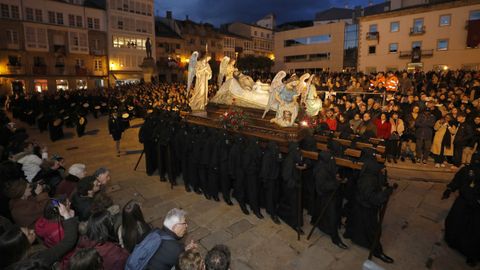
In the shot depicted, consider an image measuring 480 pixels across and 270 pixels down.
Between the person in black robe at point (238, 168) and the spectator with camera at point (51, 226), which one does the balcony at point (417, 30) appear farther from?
the spectator with camera at point (51, 226)

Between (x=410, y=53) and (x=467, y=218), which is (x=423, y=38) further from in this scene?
(x=467, y=218)

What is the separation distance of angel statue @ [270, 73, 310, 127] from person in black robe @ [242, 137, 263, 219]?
76.1 inches

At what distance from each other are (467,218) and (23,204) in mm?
8158

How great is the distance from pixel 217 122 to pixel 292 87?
2.98 meters

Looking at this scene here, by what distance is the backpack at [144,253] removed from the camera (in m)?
3.40

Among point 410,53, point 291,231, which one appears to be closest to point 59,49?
point 291,231

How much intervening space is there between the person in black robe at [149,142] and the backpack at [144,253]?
6.71m

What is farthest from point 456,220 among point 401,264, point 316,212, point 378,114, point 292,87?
point 378,114

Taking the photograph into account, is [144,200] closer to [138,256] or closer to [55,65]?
[138,256]

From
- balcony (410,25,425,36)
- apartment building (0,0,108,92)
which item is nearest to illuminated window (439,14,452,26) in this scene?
balcony (410,25,425,36)

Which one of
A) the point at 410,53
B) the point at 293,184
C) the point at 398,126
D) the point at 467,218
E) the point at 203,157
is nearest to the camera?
the point at 467,218

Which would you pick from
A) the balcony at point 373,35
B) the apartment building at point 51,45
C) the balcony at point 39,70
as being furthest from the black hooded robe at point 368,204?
the balcony at point 39,70

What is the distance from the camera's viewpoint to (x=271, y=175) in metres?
6.91

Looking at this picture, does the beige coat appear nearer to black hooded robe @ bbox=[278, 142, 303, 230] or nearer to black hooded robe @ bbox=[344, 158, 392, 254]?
black hooded robe @ bbox=[344, 158, 392, 254]
